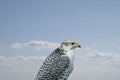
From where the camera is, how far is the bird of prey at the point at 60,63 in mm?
18297

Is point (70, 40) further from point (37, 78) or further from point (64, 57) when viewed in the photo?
point (37, 78)

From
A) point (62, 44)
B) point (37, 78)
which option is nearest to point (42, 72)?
point (37, 78)

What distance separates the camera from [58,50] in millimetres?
18812

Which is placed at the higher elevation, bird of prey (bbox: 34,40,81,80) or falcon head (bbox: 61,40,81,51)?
falcon head (bbox: 61,40,81,51)

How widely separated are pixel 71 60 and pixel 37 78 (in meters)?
1.69

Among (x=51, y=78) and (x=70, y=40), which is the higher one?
(x=70, y=40)

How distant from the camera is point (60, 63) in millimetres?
18719

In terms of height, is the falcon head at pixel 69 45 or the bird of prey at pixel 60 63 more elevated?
the falcon head at pixel 69 45

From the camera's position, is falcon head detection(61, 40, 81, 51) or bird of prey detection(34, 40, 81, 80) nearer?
bird of prey detection(34, 40, 81, 80)

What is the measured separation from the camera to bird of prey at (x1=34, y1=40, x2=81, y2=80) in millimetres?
18297

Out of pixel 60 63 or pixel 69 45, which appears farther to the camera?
pixel 69 45

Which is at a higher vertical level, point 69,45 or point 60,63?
point 69,45

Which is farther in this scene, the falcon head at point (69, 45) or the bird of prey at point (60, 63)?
the falcon head at point (69, 45)

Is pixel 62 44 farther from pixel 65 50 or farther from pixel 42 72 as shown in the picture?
pixel 42 72
